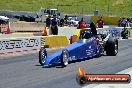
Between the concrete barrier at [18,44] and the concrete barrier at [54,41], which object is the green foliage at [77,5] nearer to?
the concrete barrier at [54,41]

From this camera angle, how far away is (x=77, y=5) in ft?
255

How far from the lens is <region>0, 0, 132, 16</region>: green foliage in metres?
74.7

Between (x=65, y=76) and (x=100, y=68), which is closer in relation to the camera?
(x=65, y=76)

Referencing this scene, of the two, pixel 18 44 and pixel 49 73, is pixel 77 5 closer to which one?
pixel 18 44

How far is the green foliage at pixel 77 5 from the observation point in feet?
245

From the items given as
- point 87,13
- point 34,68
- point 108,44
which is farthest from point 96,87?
point 87,13

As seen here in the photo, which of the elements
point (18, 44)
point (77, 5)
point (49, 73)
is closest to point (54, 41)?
point (18, 44)

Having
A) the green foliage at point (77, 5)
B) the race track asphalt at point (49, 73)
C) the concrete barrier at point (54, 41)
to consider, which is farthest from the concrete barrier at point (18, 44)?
the green foliage at point (77, 5)

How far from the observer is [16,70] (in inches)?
604

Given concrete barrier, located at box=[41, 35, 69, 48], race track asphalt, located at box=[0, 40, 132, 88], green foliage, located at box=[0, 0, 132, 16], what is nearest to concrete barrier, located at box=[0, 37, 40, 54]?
concrete barrier, located at box=[41, 35, 69, 48]

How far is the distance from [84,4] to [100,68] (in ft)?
212

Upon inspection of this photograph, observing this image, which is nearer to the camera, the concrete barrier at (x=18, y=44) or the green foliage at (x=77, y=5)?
the concrete barrier at (x=18, y=44)

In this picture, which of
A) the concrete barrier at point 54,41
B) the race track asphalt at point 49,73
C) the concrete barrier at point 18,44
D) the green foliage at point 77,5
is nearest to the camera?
the race track asphalt at point 49,73

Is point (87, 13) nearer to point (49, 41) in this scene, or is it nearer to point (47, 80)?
point (49, 41)
